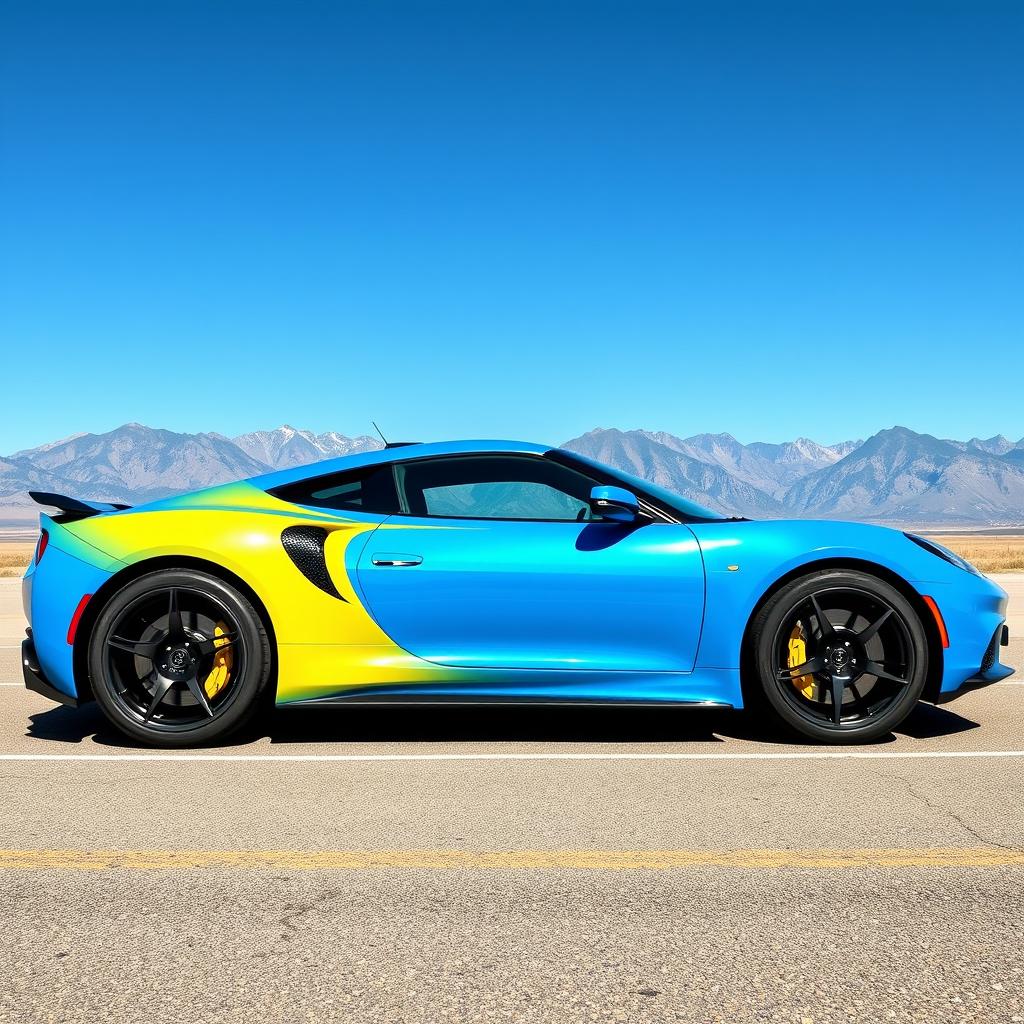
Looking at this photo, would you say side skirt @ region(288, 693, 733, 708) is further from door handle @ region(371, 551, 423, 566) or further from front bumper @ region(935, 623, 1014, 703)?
front bumper @ region(935, 623, 1014, 703)

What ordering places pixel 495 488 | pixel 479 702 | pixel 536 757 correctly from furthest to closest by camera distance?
pixel 495 488
pixel 479 702
pixel 536 757

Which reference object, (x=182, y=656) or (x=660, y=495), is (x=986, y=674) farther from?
(x=182, y=656)

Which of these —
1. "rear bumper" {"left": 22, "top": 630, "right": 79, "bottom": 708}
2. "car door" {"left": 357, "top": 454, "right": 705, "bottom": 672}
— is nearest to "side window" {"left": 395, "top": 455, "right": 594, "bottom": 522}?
"car door" {"left": 357, "top": 454, "right": 705, "bottom": 672}

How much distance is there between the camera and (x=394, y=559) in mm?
4613

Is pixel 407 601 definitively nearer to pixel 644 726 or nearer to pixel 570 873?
pixel 644 726

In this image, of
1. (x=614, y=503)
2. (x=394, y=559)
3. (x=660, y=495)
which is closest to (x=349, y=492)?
(x=394, y=559)

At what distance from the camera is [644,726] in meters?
5.27

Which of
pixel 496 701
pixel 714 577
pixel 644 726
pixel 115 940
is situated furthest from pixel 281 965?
pixel 644 726

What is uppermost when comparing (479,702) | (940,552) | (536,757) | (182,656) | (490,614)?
(940,552)

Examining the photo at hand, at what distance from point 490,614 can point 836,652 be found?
158cm

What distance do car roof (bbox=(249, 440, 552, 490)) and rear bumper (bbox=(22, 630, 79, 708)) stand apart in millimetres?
1274

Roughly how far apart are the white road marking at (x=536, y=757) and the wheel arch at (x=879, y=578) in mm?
294

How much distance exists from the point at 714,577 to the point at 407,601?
1379 millimetres

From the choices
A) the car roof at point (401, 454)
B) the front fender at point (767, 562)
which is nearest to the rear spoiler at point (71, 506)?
the car roof at point (401, 454)
